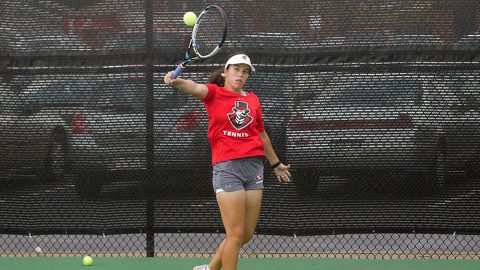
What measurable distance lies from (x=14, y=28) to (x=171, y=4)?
1.29 meters

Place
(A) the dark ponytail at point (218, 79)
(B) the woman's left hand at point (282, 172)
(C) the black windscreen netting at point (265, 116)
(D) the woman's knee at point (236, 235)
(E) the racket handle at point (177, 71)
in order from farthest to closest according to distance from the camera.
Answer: (C) the black windscreen netting at point (265, 116)
(B) the woman's left hand at point (282, 172)
(A) the dark ponytail at point (218, 79)
(D) the woman's knee at point (236, 235)
(E) the racket handle at point (177, 71)

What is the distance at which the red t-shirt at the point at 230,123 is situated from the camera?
5.91 m

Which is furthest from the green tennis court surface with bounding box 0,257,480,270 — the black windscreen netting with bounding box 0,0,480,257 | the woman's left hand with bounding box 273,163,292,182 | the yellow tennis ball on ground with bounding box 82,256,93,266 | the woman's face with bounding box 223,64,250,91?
the woman's face with bounding box 223,64,250,91

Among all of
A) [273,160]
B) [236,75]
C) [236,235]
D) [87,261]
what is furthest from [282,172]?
[87,261]

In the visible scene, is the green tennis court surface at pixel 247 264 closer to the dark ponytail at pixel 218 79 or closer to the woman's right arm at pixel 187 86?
the dark ponytail at pixel 218 79

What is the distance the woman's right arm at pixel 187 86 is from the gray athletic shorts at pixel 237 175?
472mm

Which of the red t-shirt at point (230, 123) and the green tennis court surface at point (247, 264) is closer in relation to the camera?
the red t-shirt at point (230, 123)

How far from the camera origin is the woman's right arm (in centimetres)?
548

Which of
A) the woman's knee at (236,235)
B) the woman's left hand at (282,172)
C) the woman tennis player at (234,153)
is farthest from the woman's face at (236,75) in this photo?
the woman's knee at (236,235)

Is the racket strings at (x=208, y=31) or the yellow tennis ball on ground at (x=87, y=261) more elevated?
the racket strings at (x=208, y=31)

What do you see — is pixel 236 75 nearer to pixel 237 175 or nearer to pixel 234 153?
pixel 234 153

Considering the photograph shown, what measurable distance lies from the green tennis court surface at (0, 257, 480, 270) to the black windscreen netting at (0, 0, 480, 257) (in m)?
0.24

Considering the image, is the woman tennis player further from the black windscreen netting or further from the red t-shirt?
the black windscreen netting

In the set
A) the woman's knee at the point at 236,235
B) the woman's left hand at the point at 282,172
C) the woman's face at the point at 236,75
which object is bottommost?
the woman's knee at the point at 236,235
